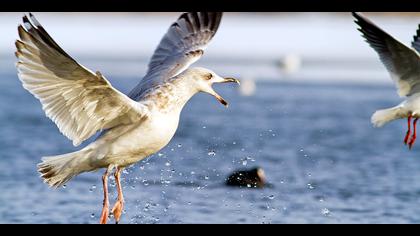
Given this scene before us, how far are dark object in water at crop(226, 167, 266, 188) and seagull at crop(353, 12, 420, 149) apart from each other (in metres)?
1.33

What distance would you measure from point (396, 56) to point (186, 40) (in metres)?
1.87

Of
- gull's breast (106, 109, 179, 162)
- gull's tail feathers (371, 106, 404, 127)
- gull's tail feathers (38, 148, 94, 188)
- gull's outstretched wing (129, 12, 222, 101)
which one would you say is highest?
gull's outstretched wing (129, 12, 222, 101)

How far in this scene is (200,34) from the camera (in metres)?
7.60

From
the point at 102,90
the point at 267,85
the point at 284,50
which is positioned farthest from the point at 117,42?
the point at 102,90

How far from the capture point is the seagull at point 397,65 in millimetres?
7273

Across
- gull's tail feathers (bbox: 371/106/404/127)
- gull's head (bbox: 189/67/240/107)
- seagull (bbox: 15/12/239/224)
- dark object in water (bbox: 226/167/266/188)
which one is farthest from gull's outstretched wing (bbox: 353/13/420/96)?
seagull (bbox: 15/12/239/224)

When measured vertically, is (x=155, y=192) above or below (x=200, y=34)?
below

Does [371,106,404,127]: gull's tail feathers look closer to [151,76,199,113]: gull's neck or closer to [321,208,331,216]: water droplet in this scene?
[321,208,331,216]: water droplet

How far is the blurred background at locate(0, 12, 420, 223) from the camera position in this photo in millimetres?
A: 7521

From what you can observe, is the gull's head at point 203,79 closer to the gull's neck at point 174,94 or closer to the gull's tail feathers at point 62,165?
the gull's neck at point 174,94

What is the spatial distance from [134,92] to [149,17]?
16.5m

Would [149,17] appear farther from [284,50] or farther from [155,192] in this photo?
[155,192]

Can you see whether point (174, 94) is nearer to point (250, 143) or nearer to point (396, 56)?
point (396, 56)
